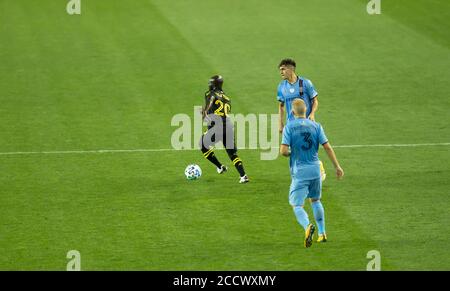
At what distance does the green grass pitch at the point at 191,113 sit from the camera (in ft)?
51.4

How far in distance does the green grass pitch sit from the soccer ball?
0.49 ft

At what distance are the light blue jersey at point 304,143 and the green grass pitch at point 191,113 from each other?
4.00 ft

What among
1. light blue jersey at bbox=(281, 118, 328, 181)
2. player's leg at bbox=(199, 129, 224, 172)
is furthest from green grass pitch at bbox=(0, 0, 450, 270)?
light blue jersey at bbox=(281, 118, 328, 181)

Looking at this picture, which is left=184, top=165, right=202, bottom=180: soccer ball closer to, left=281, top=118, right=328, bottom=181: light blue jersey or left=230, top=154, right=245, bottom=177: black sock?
left=230, top=154, right=245, bottom=177: black sock

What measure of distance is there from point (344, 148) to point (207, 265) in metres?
7.98

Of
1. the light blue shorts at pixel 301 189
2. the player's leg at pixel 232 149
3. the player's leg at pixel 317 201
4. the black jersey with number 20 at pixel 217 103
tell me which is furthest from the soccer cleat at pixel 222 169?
the light blue shorts at pixel 301 189

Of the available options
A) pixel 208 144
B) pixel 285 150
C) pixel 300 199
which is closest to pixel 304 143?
pixel 285 150

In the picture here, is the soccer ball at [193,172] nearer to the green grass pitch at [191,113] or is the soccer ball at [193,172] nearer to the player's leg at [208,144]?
the green grass pitch at [191,113]

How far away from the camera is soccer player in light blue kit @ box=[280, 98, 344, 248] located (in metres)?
14.9

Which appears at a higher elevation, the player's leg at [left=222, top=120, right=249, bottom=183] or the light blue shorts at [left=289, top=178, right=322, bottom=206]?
the player's leg at [left=222, top=120, right=249, bottom=183]

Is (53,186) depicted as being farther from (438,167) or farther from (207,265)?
(438,167)

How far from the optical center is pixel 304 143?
49.3 ft

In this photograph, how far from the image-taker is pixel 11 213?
17.6m

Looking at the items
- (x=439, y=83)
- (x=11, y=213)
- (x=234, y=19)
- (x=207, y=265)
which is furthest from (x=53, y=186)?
(x=234, y=19)
